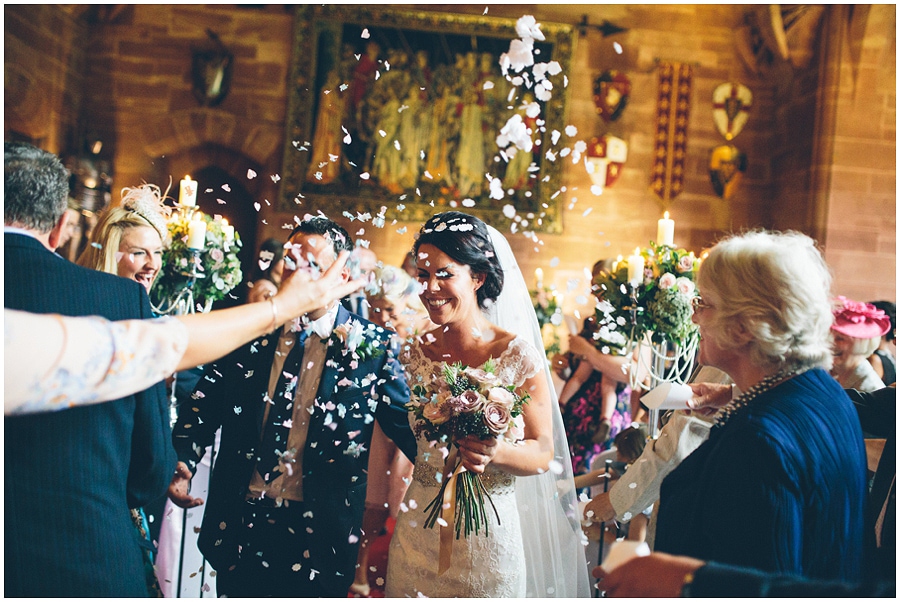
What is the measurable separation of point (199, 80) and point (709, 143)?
560 cm

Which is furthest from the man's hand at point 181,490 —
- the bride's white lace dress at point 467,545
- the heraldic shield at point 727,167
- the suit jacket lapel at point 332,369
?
the heraldic shield at point 727,167

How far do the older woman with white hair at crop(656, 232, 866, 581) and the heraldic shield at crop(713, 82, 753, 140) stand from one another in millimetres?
6814

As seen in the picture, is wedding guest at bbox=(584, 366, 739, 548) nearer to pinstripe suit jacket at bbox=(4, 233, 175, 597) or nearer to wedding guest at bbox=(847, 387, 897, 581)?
wedding guest at bbox=(847, 387, 897, 581)

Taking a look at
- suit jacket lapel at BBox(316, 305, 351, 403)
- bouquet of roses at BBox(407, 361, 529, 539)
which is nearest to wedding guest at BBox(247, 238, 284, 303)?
suit jacket lapel at BBox(316, 305, 351, 403)

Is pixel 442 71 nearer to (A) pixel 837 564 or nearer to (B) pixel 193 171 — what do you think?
(B) pixel 193 171

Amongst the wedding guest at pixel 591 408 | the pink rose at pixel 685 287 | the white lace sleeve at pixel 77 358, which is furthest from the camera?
the wedding guest at pixel 591 408

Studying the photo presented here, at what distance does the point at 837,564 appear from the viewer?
1.58 meters

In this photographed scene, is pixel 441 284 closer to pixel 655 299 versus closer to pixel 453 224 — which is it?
pixel 453 224

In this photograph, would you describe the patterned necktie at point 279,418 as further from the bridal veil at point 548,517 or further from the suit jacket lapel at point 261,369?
the bridal veil at point 548,517

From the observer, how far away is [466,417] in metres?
2.08

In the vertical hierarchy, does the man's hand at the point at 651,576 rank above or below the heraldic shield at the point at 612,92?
below

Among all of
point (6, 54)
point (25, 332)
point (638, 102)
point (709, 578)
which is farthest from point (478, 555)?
point (638, 102)

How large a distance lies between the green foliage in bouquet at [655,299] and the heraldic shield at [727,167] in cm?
470

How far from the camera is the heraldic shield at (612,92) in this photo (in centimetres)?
788
